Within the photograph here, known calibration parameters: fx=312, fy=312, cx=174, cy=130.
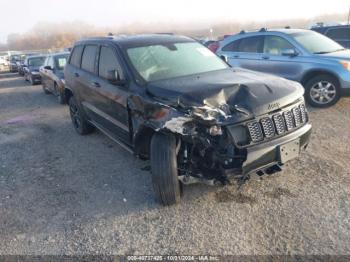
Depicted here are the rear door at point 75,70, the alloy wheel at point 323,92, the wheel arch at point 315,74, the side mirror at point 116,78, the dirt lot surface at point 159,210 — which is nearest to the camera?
the dirt lot surface at point 159,210

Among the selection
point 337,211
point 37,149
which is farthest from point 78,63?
point 337,211

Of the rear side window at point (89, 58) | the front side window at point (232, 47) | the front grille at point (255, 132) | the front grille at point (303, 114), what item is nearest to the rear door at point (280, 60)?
the front side window at point (232, 47)

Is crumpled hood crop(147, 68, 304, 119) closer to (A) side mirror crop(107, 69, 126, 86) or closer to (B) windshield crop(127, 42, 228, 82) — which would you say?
(B) windshield crop(127, 42, 228, 82)

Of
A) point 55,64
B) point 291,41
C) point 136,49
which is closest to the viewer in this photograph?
point 136,49

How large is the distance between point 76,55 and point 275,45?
4.69 m

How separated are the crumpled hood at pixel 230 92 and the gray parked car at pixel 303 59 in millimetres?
3431

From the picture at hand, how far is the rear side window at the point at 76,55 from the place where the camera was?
5.78m

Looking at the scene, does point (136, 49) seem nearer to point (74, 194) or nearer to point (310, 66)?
point (74, 194)

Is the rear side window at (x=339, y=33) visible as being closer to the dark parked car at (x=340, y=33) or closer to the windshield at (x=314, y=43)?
the dark parked car at (x=340, y=33)

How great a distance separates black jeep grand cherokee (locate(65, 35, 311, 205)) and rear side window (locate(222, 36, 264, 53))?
3963mm

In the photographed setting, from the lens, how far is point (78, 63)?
580 centimetres

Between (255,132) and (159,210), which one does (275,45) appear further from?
(159,210)

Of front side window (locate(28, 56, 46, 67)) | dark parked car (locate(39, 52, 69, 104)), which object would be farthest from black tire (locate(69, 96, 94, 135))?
front side window (locate(28, 56, 46, 67))

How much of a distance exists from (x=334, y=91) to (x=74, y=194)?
18.7 ft
